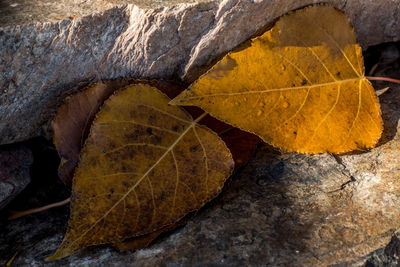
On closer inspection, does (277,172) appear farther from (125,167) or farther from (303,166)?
(125,167)

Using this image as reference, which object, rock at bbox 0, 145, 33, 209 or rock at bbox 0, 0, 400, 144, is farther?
rock at bbox 0, 145, 33, 209

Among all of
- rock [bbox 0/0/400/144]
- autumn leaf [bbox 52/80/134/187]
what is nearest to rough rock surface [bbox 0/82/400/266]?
autumn leaf [bbox 52/80/134/187]

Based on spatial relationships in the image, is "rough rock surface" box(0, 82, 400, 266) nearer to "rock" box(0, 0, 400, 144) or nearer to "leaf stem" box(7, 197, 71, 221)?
"leaf stem" box(7, 197, 71, 221)

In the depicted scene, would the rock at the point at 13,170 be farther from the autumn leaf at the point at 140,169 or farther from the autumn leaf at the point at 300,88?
the autumn leaf at the point at 300,88

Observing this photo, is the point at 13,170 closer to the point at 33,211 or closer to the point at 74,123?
the point at 33,211

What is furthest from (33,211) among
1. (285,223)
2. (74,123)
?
(285,223)

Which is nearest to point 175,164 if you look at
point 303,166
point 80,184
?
point 80,184

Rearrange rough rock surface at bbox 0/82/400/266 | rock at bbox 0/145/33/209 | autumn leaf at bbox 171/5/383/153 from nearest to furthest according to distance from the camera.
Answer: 1. rough rock surface at bbox 0/82/400/266
2. autumn leaf at bbox 171/5/383/153
3. rock at bbox 0/145/33/209
